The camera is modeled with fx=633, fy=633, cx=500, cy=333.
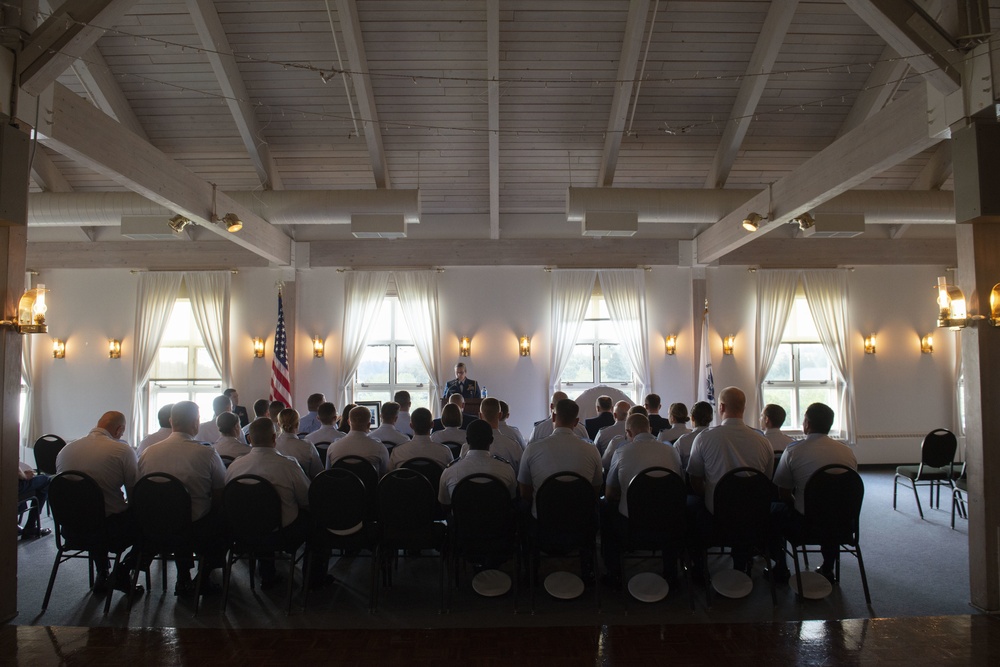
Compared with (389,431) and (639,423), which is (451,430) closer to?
(389,431)

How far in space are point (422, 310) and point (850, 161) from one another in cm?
703

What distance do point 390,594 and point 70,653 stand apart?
1970 mm

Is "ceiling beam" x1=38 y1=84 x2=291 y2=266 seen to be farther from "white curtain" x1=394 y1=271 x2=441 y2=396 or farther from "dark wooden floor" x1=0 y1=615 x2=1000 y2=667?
"dark wooden floor" x1=0 y1=615 x2=1000 y2=667

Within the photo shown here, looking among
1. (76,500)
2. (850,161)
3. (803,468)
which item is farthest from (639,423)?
(76,500)

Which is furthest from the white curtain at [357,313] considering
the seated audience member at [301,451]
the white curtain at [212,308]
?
the seated audience member at [301,451]

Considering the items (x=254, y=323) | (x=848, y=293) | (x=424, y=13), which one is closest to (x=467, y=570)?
(x=424, y=13)

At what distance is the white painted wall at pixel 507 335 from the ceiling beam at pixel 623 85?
8.74 ft

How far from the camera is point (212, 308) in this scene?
11172mm

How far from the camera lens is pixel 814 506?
4348 millimetres

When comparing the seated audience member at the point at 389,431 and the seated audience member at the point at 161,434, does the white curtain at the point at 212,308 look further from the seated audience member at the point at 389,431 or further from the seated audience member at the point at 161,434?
the seated audience member at the point at 389,431

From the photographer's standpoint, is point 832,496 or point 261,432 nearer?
point 832,496

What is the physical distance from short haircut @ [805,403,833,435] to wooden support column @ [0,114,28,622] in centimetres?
563

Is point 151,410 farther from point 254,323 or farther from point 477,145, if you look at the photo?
point 477,145

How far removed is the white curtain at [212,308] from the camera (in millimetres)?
11102
